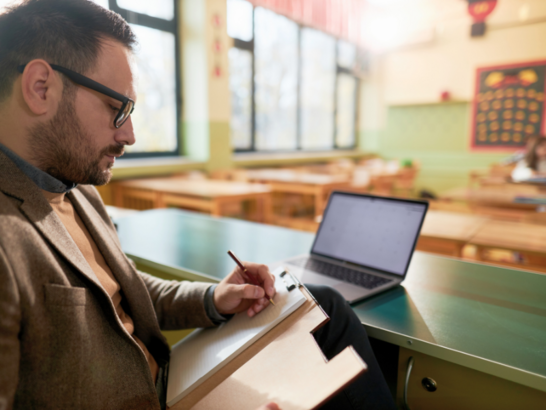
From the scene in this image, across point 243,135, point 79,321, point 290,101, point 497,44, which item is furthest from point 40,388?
point 497,44

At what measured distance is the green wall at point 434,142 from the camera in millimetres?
7445

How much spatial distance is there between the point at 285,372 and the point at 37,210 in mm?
495

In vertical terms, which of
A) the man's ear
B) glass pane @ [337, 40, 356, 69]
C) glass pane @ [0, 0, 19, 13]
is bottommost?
the man's ear

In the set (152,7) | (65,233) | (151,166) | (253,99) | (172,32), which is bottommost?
(65,233)

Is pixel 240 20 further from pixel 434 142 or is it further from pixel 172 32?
pixel 434 142

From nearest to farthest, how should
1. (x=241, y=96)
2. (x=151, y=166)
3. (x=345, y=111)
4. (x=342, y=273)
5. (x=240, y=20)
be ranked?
(x=342, y=273) → (x=151, y=166) → (x=240, y=20) → (x=241, y=96) → (x=345, y=111)

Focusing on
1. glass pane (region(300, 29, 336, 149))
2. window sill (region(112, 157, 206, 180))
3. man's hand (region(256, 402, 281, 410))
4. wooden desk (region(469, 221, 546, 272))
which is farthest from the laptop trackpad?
glass pane (region(300, 29, 336, 149))

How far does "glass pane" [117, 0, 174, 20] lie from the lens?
4336 mm

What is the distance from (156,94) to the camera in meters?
4.82

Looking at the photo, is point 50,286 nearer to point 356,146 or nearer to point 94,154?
point 94,154

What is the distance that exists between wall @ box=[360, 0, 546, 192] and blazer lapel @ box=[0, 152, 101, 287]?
25.4 feet

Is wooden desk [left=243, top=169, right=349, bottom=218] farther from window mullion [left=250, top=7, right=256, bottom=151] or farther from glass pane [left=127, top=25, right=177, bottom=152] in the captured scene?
window mullion [left=250, top=7, right=256, bottom=151]

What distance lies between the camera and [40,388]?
625mm

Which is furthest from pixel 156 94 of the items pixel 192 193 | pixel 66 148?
pixel 66 148
